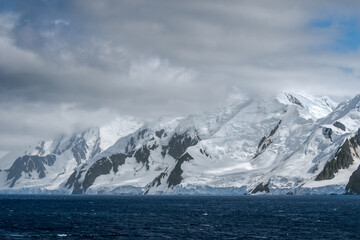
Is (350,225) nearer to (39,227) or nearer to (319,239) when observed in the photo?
(319,239)

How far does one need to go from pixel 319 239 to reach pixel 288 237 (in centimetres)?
616

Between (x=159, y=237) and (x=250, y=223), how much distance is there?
39227 mm

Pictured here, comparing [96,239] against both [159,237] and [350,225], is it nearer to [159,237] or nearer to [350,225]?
[159,237]

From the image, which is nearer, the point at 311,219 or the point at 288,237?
the point at 288,237

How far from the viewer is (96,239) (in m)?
116

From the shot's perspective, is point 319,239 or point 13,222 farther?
point 13,222

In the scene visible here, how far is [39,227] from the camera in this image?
140 meters

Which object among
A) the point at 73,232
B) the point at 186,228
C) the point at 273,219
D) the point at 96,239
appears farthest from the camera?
the point at 273,219

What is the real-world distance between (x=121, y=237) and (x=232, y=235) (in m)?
22.9

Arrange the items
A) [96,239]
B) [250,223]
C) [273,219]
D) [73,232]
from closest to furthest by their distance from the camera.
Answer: [96,239], [73,232], [250,223], [273,219]

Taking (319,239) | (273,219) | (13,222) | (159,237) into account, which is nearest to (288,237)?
(319,239)

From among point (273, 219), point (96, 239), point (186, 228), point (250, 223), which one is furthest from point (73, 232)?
point (273, 219)

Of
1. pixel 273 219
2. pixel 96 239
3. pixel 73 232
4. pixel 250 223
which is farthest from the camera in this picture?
pixel 273 219

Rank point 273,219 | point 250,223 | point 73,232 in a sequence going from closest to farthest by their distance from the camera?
point 73,232, point 250,223, point 273,219
